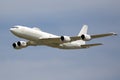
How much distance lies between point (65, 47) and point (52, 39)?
8253mm

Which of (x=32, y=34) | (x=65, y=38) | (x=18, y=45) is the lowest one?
(x=18, y=45)

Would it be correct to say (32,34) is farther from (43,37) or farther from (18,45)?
(18,45)

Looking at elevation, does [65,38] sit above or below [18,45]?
above

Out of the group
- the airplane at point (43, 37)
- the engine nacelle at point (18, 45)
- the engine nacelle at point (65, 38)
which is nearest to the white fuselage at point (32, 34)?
the airplane at point (43, 37)

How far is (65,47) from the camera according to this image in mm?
132375

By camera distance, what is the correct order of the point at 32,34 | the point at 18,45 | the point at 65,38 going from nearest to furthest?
the point at 32,34
the point at 65,38
the point at 18,45

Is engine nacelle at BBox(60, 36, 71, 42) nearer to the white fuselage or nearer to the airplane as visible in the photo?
the airplane

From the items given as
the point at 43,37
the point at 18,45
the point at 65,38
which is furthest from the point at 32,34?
the point at 18,45

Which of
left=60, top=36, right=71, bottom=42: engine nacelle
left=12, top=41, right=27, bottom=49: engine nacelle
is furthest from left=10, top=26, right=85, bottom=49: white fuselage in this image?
left=12, top=41, right=27, bottom=49: engine nacelle

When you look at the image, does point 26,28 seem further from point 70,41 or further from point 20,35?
point 70,41

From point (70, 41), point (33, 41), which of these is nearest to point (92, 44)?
point (70, 41)

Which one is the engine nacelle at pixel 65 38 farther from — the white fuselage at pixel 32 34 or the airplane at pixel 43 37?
the white fuselage at pixel 32 34

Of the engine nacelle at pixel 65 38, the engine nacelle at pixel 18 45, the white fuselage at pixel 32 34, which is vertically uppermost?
the white fuselage at pixel 32 34

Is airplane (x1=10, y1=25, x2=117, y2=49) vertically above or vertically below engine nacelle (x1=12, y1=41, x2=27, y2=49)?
above
